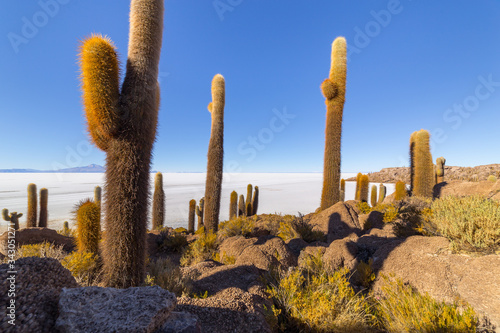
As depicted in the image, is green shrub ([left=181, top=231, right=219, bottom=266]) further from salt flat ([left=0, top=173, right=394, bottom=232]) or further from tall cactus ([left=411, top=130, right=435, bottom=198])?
tall cactus ([left=411, top=130, right=435, bottom=198])

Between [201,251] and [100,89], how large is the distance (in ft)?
19.1

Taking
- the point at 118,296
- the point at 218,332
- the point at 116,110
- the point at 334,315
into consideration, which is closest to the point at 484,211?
the point at 334,315

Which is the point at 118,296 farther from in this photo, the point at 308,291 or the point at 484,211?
the point at 484,211

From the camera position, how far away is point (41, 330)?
191 centimetres

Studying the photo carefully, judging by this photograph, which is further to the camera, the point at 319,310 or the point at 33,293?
the point at 319,310

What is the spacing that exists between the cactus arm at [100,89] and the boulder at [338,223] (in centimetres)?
739

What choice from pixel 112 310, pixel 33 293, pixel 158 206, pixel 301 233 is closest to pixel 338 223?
pixel 301 233

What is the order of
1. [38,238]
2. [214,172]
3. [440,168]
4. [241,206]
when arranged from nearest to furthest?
1. [38,238]
2. [214,172]
3. [241,206]
4. [440,168]

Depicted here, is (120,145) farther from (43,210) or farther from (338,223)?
(43,210)

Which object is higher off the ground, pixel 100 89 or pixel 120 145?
pixel 100 89

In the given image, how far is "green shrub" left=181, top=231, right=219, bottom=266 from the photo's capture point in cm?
762

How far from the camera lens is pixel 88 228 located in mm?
5754

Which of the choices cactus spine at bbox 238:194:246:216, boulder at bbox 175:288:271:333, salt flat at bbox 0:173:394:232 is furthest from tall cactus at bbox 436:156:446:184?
boulder at bbox 175:288:271:333

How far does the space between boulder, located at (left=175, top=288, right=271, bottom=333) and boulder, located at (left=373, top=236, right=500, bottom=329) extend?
8.64 ft
